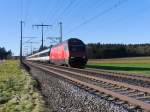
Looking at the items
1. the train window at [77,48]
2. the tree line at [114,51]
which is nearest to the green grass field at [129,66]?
the train window at [77,48]

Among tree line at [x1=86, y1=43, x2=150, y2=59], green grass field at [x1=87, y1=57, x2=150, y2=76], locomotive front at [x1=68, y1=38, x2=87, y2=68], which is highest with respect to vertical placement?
tree line at [x1=86, y1=43, x2=150, y2=59]

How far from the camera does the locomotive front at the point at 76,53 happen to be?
44.3 m

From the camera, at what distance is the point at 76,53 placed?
146 feet

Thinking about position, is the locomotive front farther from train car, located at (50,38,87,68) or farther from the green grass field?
the green grass field

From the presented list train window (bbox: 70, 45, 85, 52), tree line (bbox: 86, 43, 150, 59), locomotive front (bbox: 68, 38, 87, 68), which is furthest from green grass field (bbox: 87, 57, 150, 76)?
tree line (bbox: 86, 43, 150, 59)

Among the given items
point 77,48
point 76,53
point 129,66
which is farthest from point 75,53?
point 129,66

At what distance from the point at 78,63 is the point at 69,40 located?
2698 millimetres

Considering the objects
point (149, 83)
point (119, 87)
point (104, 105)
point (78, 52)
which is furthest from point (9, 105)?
point (78, 52)

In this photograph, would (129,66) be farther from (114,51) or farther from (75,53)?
(114,51)

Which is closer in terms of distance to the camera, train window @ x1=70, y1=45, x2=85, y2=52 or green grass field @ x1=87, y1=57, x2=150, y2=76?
green grass field @ x1=87, y1=57, x2=150, y2=76

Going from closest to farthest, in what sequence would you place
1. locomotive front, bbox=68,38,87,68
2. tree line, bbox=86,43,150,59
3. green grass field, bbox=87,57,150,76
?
green grass field, bbox=87,57,150,76 → locomotive front, bbox=68,38,87,68 → tree line, bbox=86,43,150,59

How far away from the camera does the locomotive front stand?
4430 centimetres

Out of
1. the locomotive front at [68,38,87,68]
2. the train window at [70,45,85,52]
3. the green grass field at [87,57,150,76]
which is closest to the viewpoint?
the green grass field at [87,57,150,76]

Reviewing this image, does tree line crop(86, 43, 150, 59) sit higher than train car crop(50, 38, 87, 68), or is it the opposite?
tree line crop(86, 43, 150, 59)
